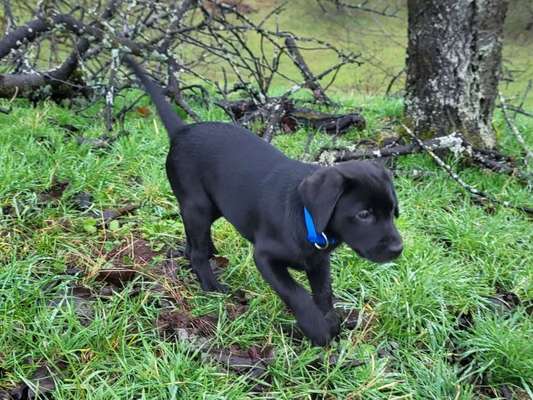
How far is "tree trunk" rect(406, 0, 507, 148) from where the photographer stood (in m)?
4.38

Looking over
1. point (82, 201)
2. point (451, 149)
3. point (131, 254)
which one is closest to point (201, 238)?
point (131, 254)

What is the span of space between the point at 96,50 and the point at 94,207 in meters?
2.57

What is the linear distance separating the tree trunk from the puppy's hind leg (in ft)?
7.81

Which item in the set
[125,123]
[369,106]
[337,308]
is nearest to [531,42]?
[369,106]

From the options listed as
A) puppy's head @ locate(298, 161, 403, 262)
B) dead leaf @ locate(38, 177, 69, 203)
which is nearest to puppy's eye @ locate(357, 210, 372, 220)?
puppy's head @ locate(298, 161, 403, 262)

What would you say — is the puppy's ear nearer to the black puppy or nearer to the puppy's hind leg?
the black puppy

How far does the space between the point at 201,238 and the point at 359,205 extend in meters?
0.94

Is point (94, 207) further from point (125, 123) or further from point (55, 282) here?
point (125, 123)

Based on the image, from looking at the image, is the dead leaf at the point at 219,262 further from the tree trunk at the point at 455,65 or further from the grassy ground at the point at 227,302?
the tree trunk at the point at 455,65

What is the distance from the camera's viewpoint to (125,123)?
199 inches

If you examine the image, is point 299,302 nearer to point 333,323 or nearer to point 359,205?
point 333,323

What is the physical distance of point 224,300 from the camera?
2.93 m

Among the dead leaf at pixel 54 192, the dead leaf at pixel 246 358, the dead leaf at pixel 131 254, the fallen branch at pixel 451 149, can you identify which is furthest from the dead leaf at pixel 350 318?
the dead leaf at pixel 54 192

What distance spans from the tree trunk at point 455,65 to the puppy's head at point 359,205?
2352 mm
